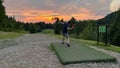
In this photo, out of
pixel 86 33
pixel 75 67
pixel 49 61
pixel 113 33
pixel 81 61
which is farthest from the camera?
pixel 86 33

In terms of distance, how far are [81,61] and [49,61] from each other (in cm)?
213

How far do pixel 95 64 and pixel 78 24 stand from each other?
515 feet

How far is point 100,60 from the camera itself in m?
16.8

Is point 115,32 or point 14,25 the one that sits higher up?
point 14,25

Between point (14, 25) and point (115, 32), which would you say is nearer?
point (115, 32)

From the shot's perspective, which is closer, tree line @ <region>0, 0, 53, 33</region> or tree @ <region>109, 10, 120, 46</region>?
tree @ <region>109, 10, 120, 46</region>

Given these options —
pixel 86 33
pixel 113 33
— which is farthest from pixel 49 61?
pixel 86 33

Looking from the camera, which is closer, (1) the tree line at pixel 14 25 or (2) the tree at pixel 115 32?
(2) the tree at pixel 115 32

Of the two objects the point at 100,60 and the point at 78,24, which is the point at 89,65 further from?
the point at 78,24

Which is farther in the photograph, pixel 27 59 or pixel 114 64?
pixel 27 59

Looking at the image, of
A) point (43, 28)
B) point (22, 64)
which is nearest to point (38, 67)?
point (22, 64)

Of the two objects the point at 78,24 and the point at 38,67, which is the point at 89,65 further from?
the point at 78,24

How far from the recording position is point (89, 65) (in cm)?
1572

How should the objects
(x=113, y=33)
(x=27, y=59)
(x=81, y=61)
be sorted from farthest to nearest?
(x=113, y=33) → (x=27, y=59) → (x=81, y=61)
